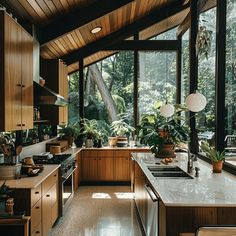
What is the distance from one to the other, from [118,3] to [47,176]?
9.83 ft

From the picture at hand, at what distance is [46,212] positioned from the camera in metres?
3.97

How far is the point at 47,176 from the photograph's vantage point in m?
3.85

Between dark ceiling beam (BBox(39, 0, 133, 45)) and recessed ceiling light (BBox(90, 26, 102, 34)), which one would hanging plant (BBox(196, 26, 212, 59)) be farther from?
recessed ceiling light (BBox(90, 26, 102, 34))

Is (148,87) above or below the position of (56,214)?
above

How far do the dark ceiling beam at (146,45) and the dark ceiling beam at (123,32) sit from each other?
0.60 ft

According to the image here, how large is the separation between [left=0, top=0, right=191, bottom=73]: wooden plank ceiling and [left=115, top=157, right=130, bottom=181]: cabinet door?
2.43 meters

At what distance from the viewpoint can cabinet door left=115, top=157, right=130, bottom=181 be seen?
24.4 feet

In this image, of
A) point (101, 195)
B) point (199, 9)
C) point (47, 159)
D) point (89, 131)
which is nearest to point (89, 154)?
point (89, 131)

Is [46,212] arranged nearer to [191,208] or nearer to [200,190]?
[200,190]

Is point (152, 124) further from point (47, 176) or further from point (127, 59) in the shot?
point (127, 59)

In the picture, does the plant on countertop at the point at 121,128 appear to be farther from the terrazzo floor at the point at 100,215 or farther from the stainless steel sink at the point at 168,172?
the stainless steel sink at the point at 168,172

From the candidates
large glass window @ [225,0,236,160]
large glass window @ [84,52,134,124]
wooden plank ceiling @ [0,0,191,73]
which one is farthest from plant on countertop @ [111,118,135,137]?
large glass window @ [225,0,236,160]

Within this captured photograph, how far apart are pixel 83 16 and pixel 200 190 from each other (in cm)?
348

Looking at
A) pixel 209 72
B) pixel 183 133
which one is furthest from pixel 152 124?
pixel 209 72
